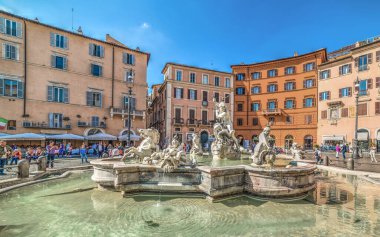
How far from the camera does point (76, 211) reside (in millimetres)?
5125

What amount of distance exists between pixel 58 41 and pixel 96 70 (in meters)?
5.42

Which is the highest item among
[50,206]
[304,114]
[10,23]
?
[10,23]

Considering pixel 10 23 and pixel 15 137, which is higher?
pixel 10 23

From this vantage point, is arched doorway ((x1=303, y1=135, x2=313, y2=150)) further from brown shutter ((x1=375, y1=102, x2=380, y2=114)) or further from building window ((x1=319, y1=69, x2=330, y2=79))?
building window ((x1=319, y1=69, x2=330, y2=79))

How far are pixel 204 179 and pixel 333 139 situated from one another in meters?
33.0

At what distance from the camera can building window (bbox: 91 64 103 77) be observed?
27.9m

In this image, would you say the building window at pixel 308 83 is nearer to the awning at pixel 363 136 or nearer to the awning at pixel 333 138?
the awning at pixel 333 138

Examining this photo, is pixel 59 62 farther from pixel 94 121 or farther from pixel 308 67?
pixel 308 67

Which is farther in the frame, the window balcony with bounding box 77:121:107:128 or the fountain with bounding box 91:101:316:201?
the window balcony with bounding box 77:121:107:128

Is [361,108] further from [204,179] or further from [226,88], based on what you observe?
[204,179]

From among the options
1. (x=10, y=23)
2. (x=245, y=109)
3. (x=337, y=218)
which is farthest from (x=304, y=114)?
(x=10, y=23)

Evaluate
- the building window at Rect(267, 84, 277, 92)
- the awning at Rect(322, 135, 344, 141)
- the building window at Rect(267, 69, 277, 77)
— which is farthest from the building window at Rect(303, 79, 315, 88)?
the awning at Rect(322, 135, 344, 141)

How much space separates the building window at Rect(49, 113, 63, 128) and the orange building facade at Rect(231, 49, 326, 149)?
96.1 feet

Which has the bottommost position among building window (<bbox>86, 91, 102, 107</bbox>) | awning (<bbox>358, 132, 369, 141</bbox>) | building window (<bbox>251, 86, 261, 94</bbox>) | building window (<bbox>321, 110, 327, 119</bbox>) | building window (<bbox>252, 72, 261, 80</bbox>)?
awning (<bbox>358, 132, 369, 141</bbox>)
